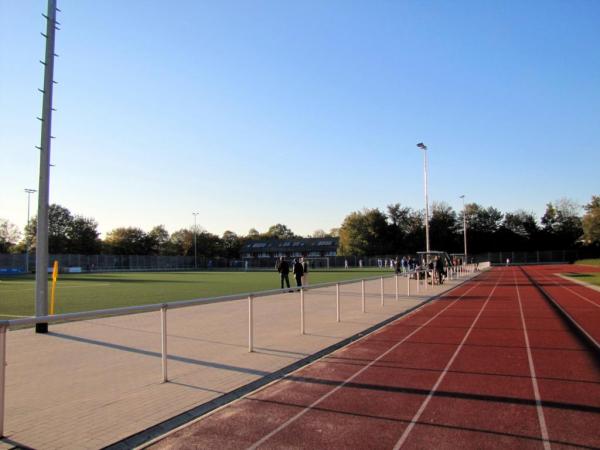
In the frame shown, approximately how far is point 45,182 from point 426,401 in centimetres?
984

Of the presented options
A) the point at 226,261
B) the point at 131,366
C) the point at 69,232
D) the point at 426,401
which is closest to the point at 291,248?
the point at 226,261

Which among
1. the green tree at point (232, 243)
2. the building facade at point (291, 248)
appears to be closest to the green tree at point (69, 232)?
the green tree at point (232, 243)

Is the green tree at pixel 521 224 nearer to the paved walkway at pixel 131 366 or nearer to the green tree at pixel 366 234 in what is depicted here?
the green tree at pixel 366 234

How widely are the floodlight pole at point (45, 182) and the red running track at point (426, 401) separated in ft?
22.9

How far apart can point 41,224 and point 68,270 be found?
5707cm

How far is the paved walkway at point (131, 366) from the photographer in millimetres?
5020

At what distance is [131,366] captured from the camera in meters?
7.71

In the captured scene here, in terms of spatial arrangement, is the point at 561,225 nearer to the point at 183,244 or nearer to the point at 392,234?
the point at 392,234

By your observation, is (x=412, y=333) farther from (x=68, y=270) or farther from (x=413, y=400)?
(x=68, y=270)

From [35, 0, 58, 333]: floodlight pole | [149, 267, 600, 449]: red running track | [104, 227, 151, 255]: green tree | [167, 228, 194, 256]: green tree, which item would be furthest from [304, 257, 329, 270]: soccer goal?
[149, 267, 600, 449]: red running track

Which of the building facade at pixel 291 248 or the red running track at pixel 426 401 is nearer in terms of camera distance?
the red running track at pixel 426 401

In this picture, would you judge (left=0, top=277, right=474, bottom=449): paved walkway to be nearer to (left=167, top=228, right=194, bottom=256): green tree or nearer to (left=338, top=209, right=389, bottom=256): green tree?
(left=338, top=209, right=389, bottom=256): green tree

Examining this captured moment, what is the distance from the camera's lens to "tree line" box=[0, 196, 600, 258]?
94.6 metres

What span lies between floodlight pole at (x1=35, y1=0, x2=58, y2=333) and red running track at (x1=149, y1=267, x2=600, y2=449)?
6988mm
